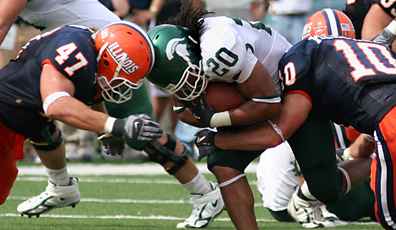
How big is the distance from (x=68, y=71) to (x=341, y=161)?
5.88 ft

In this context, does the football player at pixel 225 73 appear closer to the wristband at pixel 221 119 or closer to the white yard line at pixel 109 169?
the wristband at pixel 221 119

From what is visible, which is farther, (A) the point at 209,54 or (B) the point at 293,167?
(B) the point at 293,167

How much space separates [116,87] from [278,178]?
174 cm

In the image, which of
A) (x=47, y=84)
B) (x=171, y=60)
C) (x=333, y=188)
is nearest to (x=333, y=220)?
(x=333, y=188)

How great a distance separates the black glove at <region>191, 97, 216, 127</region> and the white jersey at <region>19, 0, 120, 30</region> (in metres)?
1.40

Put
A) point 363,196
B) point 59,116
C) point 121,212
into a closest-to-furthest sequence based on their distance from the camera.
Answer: point 59,116
point 363,196
point 121,212

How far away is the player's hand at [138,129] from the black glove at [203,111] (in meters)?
0.59

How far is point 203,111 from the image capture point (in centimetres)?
536

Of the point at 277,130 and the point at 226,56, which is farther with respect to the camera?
the point at 277,130

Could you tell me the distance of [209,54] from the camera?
16.8ft

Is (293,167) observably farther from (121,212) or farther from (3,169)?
(3,169)

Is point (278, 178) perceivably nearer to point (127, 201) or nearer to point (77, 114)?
point (127, 201)

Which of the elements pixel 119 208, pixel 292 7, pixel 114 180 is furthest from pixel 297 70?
pixel 292 7

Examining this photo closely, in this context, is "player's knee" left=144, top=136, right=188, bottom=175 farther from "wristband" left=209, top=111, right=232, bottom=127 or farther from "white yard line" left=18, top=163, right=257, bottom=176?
"white yard line" left=18, top=163, right=257, bottom=176
